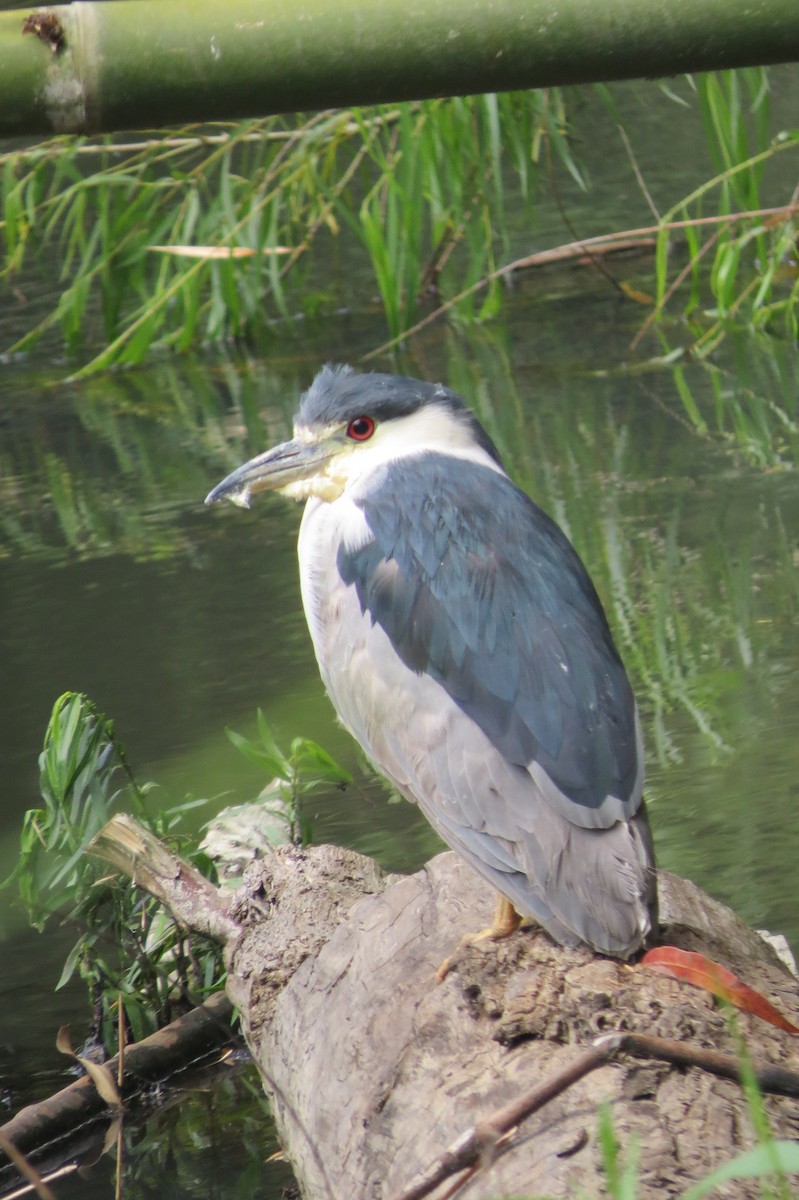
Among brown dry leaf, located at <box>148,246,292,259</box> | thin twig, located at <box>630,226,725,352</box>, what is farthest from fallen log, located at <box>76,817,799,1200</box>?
brown dry leaf, located at <box>148,246,292,259</box>

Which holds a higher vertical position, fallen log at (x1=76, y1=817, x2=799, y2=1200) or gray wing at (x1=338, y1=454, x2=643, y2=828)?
gray wing at (x1=338, y1=454, x2=643, y2=828)

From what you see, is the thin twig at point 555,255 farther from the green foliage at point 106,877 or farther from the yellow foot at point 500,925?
the yellow foot at point 500,925

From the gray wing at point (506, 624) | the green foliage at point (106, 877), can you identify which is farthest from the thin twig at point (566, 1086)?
the green foliage at point (106, 877)

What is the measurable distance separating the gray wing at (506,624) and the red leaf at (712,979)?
15cm

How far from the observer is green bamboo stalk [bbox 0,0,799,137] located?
115cm

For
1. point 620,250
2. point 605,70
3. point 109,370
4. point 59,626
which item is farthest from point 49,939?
point 620,250

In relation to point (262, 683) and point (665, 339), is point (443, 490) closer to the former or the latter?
point (262, 683)

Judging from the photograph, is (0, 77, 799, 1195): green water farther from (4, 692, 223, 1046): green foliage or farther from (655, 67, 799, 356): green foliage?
(655, 67, 799, 356): green foliage

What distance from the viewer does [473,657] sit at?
5.64 feet

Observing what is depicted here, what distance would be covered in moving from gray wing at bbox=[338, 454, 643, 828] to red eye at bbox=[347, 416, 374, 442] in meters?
0.14

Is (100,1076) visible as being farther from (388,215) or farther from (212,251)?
(212,251)

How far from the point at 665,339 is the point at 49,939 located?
3.61 metres

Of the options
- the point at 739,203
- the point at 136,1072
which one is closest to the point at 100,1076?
the point at 136,1072

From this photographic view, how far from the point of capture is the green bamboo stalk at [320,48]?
1.15m
